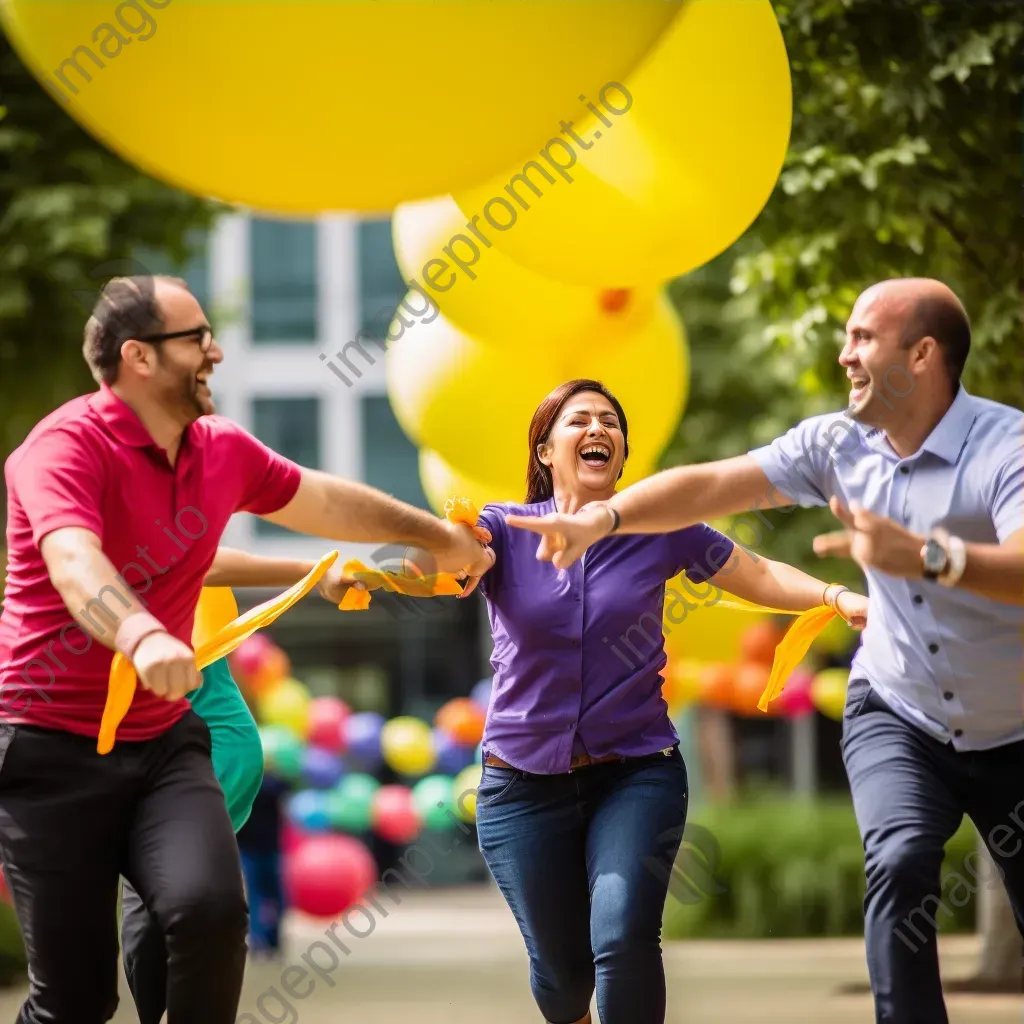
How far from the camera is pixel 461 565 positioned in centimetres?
425

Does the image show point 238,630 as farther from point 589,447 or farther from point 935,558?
point 935,558

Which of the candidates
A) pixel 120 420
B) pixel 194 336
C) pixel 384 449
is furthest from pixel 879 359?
pixel 384 449

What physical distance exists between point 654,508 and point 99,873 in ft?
4.70

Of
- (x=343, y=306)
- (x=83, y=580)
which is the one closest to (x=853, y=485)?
(x=83, y=580)

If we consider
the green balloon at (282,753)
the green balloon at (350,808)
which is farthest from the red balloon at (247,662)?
the green balloon at (350,808)

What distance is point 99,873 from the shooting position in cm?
357

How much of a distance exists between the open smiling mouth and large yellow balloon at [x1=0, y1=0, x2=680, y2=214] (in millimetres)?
772

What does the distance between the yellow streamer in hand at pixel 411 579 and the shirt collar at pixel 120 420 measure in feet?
2.77

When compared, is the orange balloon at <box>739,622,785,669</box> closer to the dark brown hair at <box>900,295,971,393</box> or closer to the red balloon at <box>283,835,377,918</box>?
the red balloon at <box>283,835,377,918</box>

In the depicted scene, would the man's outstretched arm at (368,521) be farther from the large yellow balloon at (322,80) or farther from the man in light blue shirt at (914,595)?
the large yellow balloon at (322,80)

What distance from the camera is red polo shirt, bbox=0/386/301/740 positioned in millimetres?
3564

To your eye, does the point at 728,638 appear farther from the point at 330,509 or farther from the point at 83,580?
the point at 83,580

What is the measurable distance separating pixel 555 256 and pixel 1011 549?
201 centimetres

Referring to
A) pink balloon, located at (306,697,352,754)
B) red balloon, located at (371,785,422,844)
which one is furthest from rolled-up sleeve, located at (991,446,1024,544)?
pink balloon, located at (306,697,352,754)
